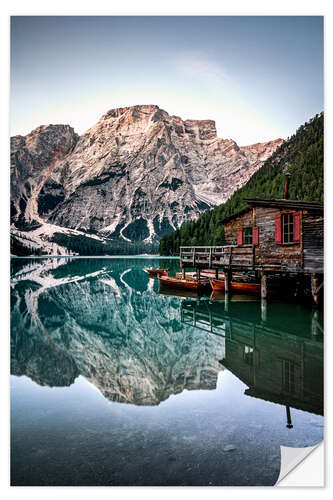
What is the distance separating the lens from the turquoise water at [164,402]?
516 centimetres

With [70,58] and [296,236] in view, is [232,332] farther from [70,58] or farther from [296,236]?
[70,58]

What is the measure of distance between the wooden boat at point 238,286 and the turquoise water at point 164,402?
6.88 m

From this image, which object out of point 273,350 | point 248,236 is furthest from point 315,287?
point 248,236

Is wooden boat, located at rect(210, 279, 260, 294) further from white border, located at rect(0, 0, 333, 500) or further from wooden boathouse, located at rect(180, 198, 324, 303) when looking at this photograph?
white border, located at rect(0, 0, 333, 500)

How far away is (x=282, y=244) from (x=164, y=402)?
46.7 feet

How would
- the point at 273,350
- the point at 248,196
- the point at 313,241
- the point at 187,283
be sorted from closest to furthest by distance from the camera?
the point at 273,350
the point at 313,241
the point at 187,283
the point at 248,196

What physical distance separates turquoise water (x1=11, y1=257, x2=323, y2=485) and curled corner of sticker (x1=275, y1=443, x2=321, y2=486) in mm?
123

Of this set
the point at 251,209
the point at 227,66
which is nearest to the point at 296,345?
the point at 227,66

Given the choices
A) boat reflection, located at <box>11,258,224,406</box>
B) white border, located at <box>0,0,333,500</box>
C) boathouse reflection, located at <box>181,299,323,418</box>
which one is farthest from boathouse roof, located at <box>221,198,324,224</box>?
white border, located at <box>0,0,333,500</box>

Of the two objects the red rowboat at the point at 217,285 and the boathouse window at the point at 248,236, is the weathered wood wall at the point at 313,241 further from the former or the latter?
the red rowboat at the point at 217,285

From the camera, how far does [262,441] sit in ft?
18.9

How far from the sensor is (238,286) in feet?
78.0

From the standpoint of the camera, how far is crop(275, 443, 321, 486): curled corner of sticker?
17.1 feet

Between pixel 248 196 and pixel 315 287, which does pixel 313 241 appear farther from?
pixel 248 196
